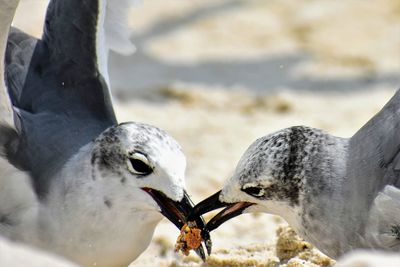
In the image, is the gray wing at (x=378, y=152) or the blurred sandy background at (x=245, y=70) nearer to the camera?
the gray wing at (x=378, y=152)

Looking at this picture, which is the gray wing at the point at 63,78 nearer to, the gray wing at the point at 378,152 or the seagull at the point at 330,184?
the seagull at the point at 330,184

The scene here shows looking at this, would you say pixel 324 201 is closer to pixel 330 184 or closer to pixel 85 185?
pixel 330 184

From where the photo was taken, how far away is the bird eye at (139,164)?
16.0 feet

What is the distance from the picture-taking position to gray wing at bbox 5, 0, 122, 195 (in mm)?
5273

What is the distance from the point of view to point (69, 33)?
5676 mm

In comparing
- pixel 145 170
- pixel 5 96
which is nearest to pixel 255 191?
pixel 145 170

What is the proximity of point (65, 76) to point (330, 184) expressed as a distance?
1.61 m

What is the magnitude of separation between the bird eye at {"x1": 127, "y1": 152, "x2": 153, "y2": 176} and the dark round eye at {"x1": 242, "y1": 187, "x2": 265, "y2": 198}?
450 millimetres

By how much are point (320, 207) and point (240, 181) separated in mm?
399

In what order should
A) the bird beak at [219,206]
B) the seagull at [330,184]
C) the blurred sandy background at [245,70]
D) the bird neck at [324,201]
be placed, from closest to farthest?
1. the seagull at [330,184]
2. the bird neck at [324,201]
3. the bird beak at [219,206]
4. the blurred sandy background at [245,70]

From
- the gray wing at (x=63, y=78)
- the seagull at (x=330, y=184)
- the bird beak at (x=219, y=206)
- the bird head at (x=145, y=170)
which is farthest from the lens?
the gray wing at (x=63, y=78)

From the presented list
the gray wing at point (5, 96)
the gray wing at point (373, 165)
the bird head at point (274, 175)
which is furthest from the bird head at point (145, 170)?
the gray wing at point (373, 165)

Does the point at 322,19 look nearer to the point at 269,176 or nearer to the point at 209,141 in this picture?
the point at 209,141

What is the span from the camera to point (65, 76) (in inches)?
221
